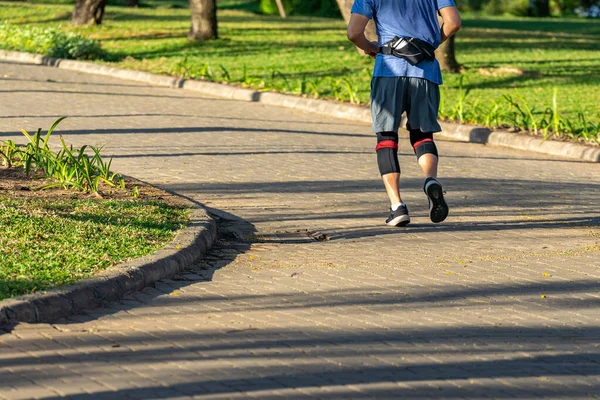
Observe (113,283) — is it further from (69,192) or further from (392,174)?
(392,174)

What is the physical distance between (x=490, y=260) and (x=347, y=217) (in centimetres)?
158

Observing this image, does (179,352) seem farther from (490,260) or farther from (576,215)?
(576,215)

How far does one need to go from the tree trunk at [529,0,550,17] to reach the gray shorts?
4262 cm

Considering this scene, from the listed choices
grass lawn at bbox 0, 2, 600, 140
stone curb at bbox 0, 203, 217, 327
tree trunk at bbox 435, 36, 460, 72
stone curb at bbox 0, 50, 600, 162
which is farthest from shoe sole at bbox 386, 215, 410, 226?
tree trunk at bbox 435, 36, 460, 72

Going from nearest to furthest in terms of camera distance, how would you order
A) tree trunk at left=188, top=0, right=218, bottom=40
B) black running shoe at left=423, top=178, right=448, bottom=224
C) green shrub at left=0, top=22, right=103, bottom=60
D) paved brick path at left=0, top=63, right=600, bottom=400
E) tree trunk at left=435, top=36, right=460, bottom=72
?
paved brick path at left=0, top=63, right=600, bottom=400, black running shoe at left=423, top=178, right=448, bottom=224, tree trunk at left=435, top=36, right=460, bottom=72, green shrub at left=0, top=22, right=103, bottom=60, tree trunk at left=188, top=0, right=218, bottom=40

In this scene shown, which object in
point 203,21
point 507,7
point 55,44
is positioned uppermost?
point 203,21

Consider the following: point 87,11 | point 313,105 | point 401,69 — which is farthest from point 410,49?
point 87,11

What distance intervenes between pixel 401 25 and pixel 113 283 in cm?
318

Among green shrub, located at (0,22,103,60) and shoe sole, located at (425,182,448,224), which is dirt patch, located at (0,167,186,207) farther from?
green shrub, located at (0,22,103,60)

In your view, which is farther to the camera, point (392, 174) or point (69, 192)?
point (69, 192)

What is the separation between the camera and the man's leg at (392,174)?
8148mm

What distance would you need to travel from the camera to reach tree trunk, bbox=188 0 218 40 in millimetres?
24297

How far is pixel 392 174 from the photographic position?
8273mm

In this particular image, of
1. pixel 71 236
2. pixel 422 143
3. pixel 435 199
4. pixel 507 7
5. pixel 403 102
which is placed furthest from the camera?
pixel 507 7
